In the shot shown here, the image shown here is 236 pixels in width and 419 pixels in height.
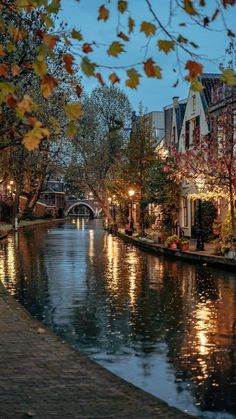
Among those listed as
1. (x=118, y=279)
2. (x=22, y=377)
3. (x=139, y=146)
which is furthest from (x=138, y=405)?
(x=139, y=146)

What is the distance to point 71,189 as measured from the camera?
14812cm

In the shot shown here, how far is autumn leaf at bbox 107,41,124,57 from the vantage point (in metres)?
4.45

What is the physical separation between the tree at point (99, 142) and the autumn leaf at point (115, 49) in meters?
65.5

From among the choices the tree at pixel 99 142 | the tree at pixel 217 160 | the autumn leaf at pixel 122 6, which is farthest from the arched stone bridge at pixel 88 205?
the autumn leaf at pixel 122 6

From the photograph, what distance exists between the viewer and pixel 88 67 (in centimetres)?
451

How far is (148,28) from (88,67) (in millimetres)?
498

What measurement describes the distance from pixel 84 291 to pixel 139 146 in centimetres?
3247

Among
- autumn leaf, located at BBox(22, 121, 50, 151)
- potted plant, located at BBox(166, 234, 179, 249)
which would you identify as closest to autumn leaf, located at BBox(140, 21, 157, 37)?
autumn leaf, located at BBox(22, 121, 50, 151)

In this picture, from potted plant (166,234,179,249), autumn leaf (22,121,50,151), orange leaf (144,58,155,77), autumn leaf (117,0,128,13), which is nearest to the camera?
autumn leaf (22,121,50,151)

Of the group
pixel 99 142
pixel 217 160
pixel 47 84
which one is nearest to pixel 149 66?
pixel 47 84

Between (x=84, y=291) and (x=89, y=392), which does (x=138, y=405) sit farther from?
(x=84, y=291)

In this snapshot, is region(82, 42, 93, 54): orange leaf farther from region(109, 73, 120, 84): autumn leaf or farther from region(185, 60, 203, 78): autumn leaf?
region(185, 60, 203, 78): autumn leaf

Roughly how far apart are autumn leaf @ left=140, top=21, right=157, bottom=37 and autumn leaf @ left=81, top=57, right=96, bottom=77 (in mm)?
423

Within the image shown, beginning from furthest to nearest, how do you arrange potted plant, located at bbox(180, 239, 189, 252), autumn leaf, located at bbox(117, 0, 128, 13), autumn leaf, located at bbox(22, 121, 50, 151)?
1. potted plant, located at bbox(180, 239, 189, 252)
2. autumn leaf, located at bbox(117, 0, 128, 13)
3. autumn leaf, located at bbox(22, 121, 50, 151)
